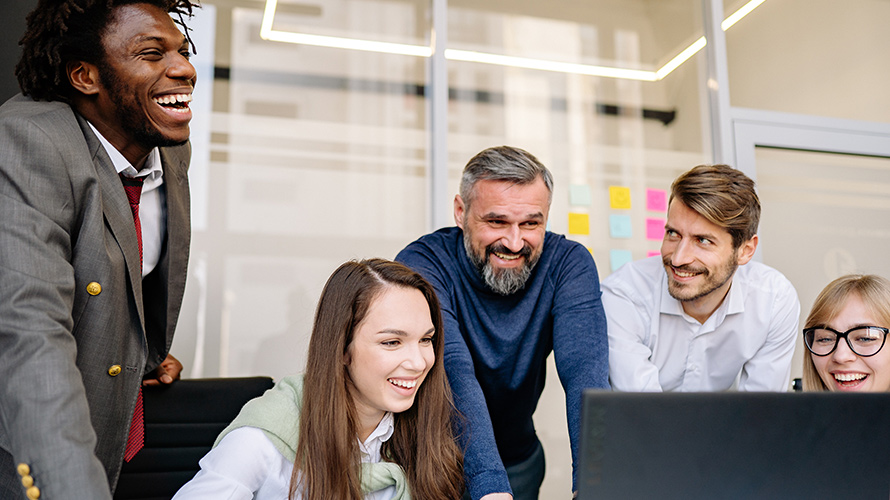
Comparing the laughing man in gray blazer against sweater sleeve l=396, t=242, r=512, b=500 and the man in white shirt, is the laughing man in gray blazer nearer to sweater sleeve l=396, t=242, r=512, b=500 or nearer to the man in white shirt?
sweater sleeve l=396, t=242, r=512, b=500

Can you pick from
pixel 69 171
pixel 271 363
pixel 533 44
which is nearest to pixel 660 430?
pixel 69 171

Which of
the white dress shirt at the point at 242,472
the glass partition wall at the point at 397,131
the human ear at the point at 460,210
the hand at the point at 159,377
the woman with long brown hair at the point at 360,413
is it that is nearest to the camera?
the white dress shirt at the point at 242,472

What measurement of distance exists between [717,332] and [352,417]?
1.17 metres

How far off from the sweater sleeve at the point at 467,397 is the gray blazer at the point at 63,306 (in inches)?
25.0

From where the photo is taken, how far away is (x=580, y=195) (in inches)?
129

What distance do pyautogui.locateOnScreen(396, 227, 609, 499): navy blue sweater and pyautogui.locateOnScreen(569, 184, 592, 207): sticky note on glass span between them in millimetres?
1219

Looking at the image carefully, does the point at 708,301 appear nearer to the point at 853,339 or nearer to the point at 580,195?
the point at 853,339

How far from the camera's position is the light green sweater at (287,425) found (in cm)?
144

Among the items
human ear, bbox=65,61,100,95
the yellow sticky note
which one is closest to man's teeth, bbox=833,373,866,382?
the yellow sticky note

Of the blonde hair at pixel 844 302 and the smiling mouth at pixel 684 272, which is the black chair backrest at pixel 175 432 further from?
the blonde hair at pixel 844 302

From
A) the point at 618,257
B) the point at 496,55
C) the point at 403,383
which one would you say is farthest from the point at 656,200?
the point at 403,383

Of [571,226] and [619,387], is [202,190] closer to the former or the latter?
[571,226]

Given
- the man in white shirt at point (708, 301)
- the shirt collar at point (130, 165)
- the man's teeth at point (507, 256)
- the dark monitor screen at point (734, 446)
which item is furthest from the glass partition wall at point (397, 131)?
the dark monitor screen at point (734, 446)

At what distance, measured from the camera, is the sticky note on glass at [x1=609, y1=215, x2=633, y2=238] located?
3.28 metres
